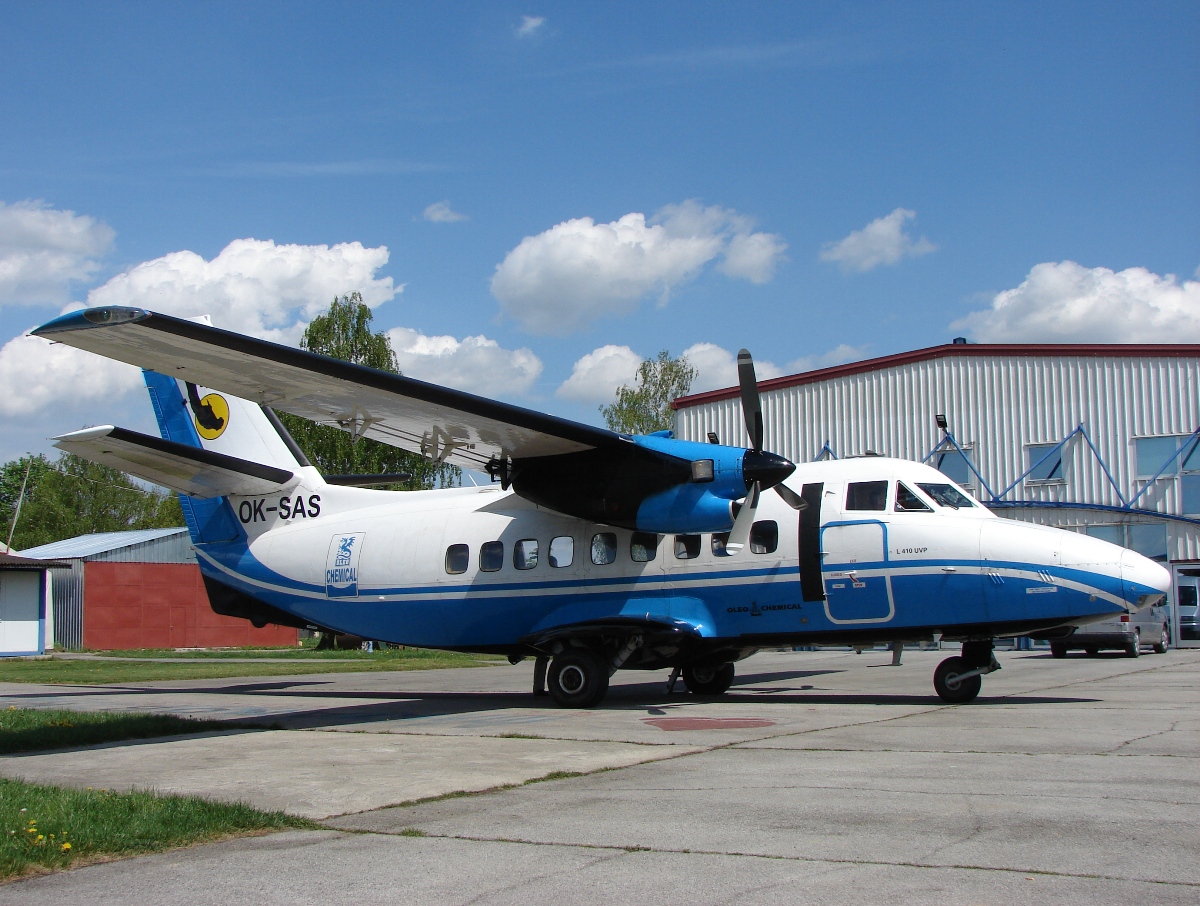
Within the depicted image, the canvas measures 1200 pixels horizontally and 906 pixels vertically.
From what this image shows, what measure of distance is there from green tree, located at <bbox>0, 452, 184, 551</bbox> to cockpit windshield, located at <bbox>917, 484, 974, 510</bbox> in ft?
279

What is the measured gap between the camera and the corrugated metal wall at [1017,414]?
3275 cm

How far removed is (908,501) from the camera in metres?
14.3

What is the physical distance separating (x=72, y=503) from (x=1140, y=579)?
97041mm

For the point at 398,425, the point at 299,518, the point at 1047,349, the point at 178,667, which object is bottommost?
the point at 178,667

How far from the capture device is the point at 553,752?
33.3ft

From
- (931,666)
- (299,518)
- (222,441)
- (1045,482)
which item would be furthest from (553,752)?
(1045,482)

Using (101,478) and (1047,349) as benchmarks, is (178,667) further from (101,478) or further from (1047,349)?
(101,478)

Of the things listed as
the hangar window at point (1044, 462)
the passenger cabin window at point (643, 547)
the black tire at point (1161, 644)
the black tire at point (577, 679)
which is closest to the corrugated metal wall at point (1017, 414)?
the hangar window at point (1044, 462)

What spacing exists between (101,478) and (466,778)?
100m

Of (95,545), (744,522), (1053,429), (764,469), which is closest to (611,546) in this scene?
(744,522)

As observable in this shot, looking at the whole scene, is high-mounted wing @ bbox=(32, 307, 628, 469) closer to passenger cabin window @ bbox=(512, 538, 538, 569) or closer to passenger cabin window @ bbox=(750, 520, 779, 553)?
passenger cabin window @ bbox=(512, 538, 538, 569)

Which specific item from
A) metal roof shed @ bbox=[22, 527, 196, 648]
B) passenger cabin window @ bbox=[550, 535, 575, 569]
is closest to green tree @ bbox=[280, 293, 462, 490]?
metal roof shed @ bbox=[22, 527, 196, 648]

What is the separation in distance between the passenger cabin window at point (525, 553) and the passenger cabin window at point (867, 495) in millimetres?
4739

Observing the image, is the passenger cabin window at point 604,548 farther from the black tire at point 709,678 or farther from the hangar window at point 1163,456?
the hangar window at point 1163,456
